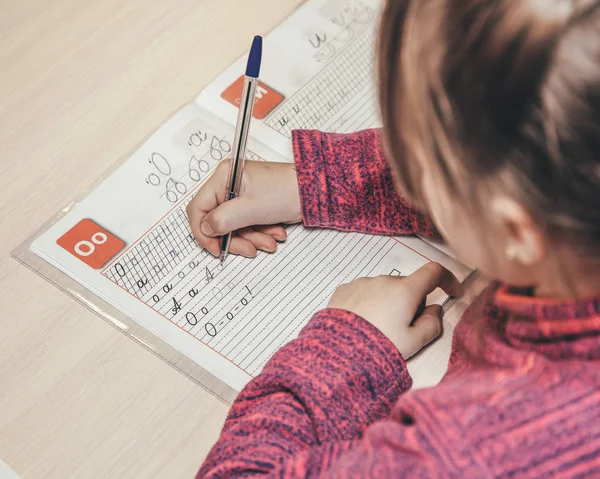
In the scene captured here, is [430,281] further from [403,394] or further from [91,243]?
[91,243]

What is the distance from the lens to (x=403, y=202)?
68 centimetres

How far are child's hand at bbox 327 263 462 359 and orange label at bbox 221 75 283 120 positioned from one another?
0.83 feet

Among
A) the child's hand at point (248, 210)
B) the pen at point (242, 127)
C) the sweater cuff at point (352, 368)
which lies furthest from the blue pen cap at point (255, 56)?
the sweater cuff at point (352, 368)

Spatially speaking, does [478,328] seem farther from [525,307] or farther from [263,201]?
[263,201]

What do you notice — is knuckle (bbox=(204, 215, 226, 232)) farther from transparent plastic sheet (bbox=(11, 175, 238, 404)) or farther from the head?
the head

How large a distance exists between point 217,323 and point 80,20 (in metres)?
0.44

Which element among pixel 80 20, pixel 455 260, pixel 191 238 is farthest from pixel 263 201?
pixel 80 20

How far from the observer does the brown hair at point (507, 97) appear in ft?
1.00

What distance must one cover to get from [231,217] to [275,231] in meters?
0.05

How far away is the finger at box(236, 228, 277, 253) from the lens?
66 centimetres

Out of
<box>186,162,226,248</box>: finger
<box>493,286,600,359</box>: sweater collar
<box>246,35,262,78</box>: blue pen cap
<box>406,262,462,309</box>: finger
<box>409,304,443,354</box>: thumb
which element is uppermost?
<box>246,35,262,78</box>: blue pen cap

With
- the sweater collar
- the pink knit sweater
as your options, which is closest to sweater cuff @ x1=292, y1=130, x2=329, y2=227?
the pink knit sweater

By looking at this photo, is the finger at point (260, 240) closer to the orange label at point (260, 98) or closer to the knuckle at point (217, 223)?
the knuckle at point (217, 223)

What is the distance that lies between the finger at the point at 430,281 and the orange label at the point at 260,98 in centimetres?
27
